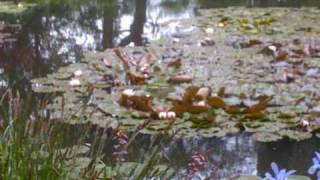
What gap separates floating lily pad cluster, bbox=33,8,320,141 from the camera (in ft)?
13.1

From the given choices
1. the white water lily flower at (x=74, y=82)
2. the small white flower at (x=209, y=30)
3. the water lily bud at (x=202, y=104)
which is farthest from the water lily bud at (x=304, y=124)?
the small white flower at (x=209, y=30)

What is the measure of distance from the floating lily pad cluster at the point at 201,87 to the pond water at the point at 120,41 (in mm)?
94

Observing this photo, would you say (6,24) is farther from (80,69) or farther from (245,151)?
(245,151)

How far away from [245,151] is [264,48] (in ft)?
7.56

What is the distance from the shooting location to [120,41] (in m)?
7.40

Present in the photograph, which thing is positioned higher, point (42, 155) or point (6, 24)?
point (42, 155)

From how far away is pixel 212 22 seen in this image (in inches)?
A: 307

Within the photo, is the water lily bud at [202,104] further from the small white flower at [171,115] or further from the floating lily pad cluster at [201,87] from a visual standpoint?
the small white flower at [171,115]

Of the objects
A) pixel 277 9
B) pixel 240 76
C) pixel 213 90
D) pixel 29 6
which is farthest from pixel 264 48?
pixel 29 6

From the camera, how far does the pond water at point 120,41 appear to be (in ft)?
12.1

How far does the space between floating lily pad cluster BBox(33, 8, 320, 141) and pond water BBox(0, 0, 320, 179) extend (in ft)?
0.31

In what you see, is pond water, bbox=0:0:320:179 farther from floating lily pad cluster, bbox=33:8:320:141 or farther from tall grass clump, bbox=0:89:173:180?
tall grass clump, bbox=0:89:173:180

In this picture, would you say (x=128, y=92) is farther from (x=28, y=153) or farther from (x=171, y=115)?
(x=28, y=153)

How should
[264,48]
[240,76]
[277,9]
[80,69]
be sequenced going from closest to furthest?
[240,76] < [80,69] < [264,48] < [277,9]
